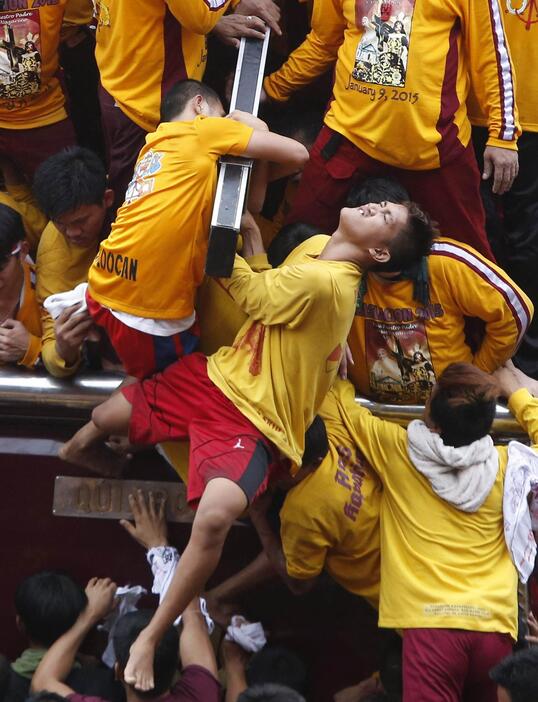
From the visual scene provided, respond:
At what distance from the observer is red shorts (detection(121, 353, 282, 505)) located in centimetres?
364

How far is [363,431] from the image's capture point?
4.16 meters

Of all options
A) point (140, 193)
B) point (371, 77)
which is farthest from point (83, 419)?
point (371, 77)

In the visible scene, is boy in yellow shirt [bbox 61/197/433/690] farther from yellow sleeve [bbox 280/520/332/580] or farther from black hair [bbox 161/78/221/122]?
black hair [bbox 161/78/221/122]

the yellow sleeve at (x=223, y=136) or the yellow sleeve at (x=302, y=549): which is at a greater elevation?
the yellow sleeve at (x=223, y=136)

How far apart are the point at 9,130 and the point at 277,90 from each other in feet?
3.50

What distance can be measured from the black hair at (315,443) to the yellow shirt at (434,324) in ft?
1.51

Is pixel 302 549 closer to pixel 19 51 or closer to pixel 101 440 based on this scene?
pixel 101 440

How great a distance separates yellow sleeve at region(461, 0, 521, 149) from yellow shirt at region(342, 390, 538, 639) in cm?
113

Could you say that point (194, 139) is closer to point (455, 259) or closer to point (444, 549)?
point (455, 259)

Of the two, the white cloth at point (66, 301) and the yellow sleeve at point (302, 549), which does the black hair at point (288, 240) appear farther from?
the yellow sleeve at point (302, 549)

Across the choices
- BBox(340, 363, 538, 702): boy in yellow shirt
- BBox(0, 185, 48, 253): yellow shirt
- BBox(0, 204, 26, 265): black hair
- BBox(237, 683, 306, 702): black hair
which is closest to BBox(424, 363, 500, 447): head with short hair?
BBox(340, 363, 538, 702): boy in yellow shirt

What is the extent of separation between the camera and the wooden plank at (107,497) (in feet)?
14.9

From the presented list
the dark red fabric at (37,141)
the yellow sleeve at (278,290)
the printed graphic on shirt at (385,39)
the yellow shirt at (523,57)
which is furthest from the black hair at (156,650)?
the yellow shirt at (523,57)

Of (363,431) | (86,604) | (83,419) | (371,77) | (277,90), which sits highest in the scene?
(371,77)
